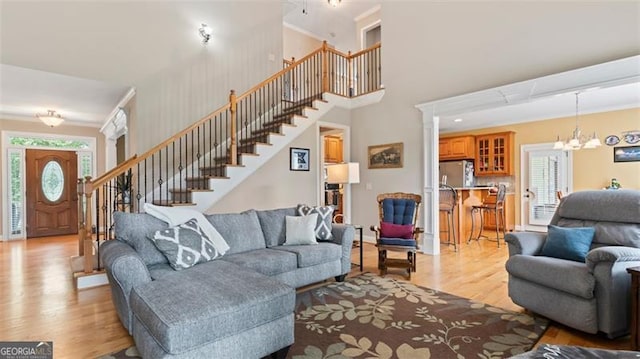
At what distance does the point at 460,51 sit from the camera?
15.8ft

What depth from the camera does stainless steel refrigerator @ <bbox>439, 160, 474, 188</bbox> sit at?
24.7ft

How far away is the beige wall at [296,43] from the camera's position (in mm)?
8164

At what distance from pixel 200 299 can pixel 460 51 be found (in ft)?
15.8

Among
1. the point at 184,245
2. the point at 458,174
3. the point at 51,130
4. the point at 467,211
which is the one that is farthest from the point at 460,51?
the point at 51,130

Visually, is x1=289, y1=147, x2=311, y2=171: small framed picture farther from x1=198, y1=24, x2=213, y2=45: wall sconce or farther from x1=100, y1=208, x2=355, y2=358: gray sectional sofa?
x1=100, y1=208, x2=355, y2=358: gray sectional sofa

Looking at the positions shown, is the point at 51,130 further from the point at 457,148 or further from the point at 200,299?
the point at 457,148

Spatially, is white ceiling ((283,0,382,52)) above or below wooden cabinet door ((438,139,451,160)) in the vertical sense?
above

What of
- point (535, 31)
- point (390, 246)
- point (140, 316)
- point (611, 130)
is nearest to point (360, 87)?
point (535, 31)

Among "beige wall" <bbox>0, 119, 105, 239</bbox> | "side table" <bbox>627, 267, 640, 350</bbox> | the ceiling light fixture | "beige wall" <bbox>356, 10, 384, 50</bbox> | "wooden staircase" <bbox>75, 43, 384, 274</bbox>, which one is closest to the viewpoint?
"side table" <bbox>627, 267, 640, 350</bbox>

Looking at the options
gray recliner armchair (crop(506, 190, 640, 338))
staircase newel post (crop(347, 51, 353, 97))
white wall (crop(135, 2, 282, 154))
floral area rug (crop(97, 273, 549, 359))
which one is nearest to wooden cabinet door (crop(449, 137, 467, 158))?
staircase newel post (crop(347, 51, 353, 97))

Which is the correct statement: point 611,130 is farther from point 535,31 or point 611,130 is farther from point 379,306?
point 379,306

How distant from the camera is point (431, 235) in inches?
201

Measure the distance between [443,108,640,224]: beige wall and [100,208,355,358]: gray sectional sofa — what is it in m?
6.43

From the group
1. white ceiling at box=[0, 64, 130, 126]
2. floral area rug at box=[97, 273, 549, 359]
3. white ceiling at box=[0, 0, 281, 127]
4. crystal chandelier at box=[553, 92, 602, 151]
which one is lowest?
floral area rug at box=[97, 273, 549, 359]
